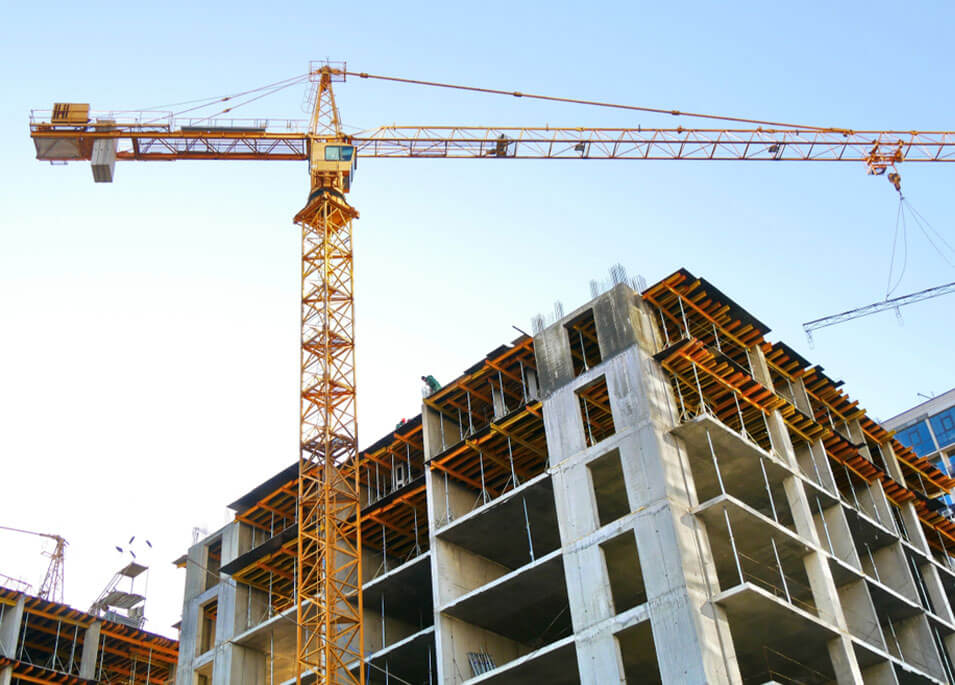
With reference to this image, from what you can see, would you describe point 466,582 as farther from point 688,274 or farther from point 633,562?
point 688,274

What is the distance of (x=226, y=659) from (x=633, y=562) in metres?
23.7

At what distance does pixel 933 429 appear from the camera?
93.4 metres

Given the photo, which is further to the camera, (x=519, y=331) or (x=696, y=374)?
(x=519, y=331)

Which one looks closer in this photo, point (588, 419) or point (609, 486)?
point (588, 419)

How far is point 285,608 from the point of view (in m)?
57.1

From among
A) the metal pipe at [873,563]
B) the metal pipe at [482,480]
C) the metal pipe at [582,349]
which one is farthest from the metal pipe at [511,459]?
the metal pipe at [873,563]

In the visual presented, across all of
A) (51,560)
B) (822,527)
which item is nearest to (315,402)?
(822,527)

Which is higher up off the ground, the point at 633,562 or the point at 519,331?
the point at 519,331

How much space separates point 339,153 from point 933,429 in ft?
195

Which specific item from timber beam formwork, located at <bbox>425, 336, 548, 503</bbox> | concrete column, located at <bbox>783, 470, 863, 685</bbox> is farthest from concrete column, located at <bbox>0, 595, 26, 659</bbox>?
concrete column, located at <bbox>783, 470, 863, 685</bbox>

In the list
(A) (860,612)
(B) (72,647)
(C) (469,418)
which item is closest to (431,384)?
(C) (469,418)

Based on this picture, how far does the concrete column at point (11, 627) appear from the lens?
62.7 m

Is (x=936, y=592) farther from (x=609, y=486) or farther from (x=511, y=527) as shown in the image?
(x=511, y=527)

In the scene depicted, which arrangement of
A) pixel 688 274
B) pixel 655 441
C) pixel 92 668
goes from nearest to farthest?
1. pixel 655 441
2. pixel 688 274
3. pixel 92 668
